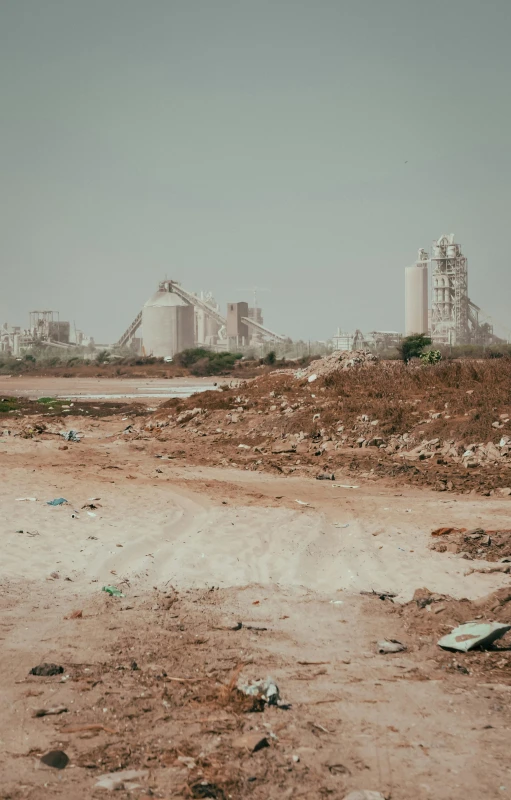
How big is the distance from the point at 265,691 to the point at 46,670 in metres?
1.32

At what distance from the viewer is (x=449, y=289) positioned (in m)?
72.5

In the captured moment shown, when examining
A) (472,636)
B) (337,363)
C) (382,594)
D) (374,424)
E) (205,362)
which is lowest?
(382,594)

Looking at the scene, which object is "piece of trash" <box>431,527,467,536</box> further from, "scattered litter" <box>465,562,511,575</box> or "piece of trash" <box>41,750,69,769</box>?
"piece of trash" <box>41,750,69,769</box>

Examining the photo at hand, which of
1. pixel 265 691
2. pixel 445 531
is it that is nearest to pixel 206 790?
pixel 265 691

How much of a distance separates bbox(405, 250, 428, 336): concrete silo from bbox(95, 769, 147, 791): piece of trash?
70.7 m

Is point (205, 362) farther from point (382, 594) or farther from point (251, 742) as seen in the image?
point (251, 742)

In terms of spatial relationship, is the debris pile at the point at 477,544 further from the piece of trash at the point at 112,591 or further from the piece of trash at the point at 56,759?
the piece of trash at the point at 56,759

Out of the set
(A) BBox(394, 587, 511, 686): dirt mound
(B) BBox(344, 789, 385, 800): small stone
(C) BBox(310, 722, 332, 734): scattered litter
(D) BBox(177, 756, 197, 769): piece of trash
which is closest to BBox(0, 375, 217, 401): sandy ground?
(A) BBox(394, 587, 511, 686): dirt mound

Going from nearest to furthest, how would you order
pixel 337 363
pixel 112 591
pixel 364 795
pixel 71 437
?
pixel 364 795
pixel 112 591
pixel 71 437
pixel 337 363

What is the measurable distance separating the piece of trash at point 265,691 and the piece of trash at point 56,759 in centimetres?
108

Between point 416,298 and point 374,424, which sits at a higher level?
point 416,298

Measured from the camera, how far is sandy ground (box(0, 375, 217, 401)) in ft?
123

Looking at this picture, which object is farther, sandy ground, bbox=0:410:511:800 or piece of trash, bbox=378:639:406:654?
piece of trash, bbox=378:639:406:654

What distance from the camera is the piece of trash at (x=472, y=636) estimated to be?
5.28m
